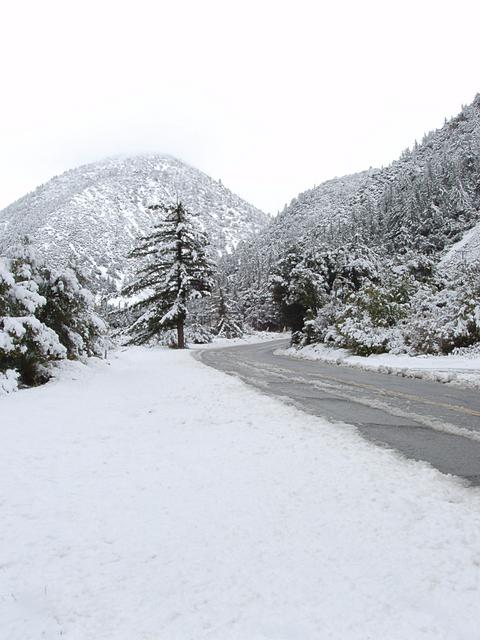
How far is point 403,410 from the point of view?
6.84m

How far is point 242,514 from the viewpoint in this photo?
126 inches

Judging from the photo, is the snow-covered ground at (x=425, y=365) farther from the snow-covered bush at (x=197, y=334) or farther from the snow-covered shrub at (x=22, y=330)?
the snow-covered bush at (x=197, y=334)

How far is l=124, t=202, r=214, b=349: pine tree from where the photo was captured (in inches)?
1201

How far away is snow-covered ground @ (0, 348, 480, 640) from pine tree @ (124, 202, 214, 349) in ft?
83.8

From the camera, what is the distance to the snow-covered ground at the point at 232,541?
2.04 meters

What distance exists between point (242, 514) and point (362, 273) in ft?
81.7

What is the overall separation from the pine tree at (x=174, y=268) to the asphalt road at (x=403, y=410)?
1955 cm

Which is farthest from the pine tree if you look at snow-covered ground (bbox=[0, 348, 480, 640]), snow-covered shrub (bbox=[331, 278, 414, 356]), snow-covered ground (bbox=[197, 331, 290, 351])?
snow-covered ground (bbox=[0, 348, 480, 640])

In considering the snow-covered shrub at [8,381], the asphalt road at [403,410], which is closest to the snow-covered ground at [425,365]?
the asphalt road at [403,410]

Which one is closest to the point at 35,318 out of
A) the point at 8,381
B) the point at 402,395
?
the point at 8,381

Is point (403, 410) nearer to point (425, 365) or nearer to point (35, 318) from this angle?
point (425, 365)

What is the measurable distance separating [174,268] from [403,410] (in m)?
25.3

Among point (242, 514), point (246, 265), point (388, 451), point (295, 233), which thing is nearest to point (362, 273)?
point (388, 451)

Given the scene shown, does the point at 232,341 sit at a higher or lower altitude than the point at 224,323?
lower
